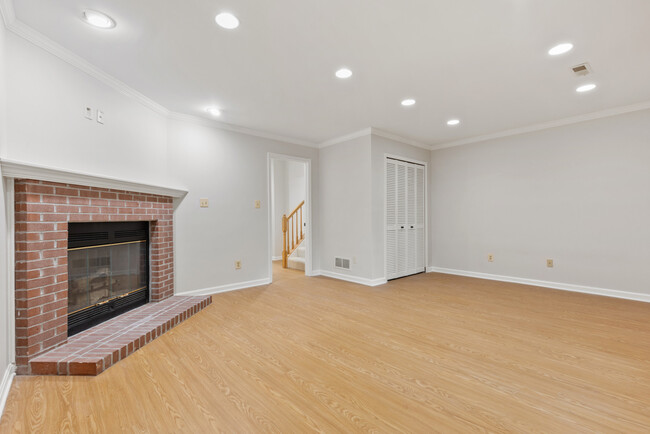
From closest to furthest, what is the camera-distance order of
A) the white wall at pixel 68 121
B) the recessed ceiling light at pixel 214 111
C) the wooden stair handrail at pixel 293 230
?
the white wall at pixel 68 121 < the recessed ceiling light at pixel 214 111 < the wooden stair handrail at pixel 293 230

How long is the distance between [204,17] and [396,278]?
4188mm

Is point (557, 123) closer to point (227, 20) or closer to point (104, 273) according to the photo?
point (227, 20)

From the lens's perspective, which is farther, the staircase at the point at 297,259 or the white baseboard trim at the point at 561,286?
the staircase at the point at 297,259

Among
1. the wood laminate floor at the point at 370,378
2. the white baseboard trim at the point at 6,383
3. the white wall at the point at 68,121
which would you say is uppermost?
the white wall at the point at 68,121

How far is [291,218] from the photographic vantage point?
22.2 ft

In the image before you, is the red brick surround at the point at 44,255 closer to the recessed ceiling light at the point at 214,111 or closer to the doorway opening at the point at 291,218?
the recessed ceiling light at the point at 214,111

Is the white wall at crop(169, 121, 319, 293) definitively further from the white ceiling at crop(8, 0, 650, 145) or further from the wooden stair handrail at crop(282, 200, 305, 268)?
the wooden stair handrail at crop(282, 200, 305, 268)

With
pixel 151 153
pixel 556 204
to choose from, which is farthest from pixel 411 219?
pixel 151 153

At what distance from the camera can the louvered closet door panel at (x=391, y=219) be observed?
15.3 feet

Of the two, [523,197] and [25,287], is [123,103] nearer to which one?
[25,287]

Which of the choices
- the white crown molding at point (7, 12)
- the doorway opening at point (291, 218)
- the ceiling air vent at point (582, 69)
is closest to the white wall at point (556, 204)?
the ceiling air vent at point (582, 69)

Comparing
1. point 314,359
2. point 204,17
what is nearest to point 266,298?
point 314,359

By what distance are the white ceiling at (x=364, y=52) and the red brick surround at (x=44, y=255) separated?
44.3 inches

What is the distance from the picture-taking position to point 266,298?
12.3 feet
